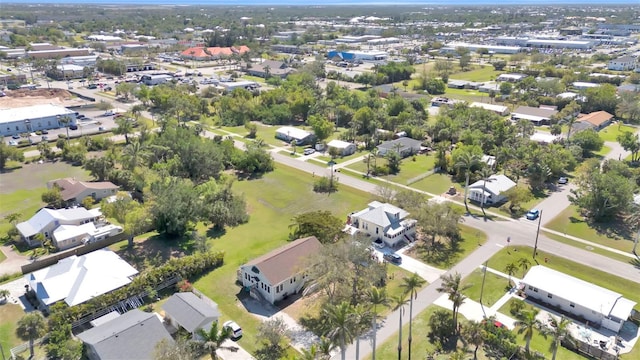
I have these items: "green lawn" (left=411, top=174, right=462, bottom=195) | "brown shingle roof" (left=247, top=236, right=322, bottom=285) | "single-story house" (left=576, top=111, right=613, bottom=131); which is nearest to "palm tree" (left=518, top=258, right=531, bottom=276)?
"brown shingle roof" (left=247, top=236, right=322, bottom=285)

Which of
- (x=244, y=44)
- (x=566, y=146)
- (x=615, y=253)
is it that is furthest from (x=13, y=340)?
(x=244, y=44)

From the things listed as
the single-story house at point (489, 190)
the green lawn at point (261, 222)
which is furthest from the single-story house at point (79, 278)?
the single-story house at point (489, 190)

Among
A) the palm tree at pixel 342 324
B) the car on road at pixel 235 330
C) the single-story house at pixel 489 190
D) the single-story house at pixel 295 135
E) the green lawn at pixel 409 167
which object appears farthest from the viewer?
the single-story house at pixel 295 135

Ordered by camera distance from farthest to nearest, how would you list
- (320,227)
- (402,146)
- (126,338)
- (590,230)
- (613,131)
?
(613,131) < (402,146) < (590,230) < (320,227) < (126,338)

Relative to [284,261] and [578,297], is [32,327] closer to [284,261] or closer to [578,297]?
[284,261]

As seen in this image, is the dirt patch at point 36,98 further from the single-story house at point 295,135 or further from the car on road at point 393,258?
the car on road at point 393,258

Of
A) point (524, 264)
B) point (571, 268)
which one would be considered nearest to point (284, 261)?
point (524, 264)

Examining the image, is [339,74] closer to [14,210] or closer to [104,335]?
[14,210]
